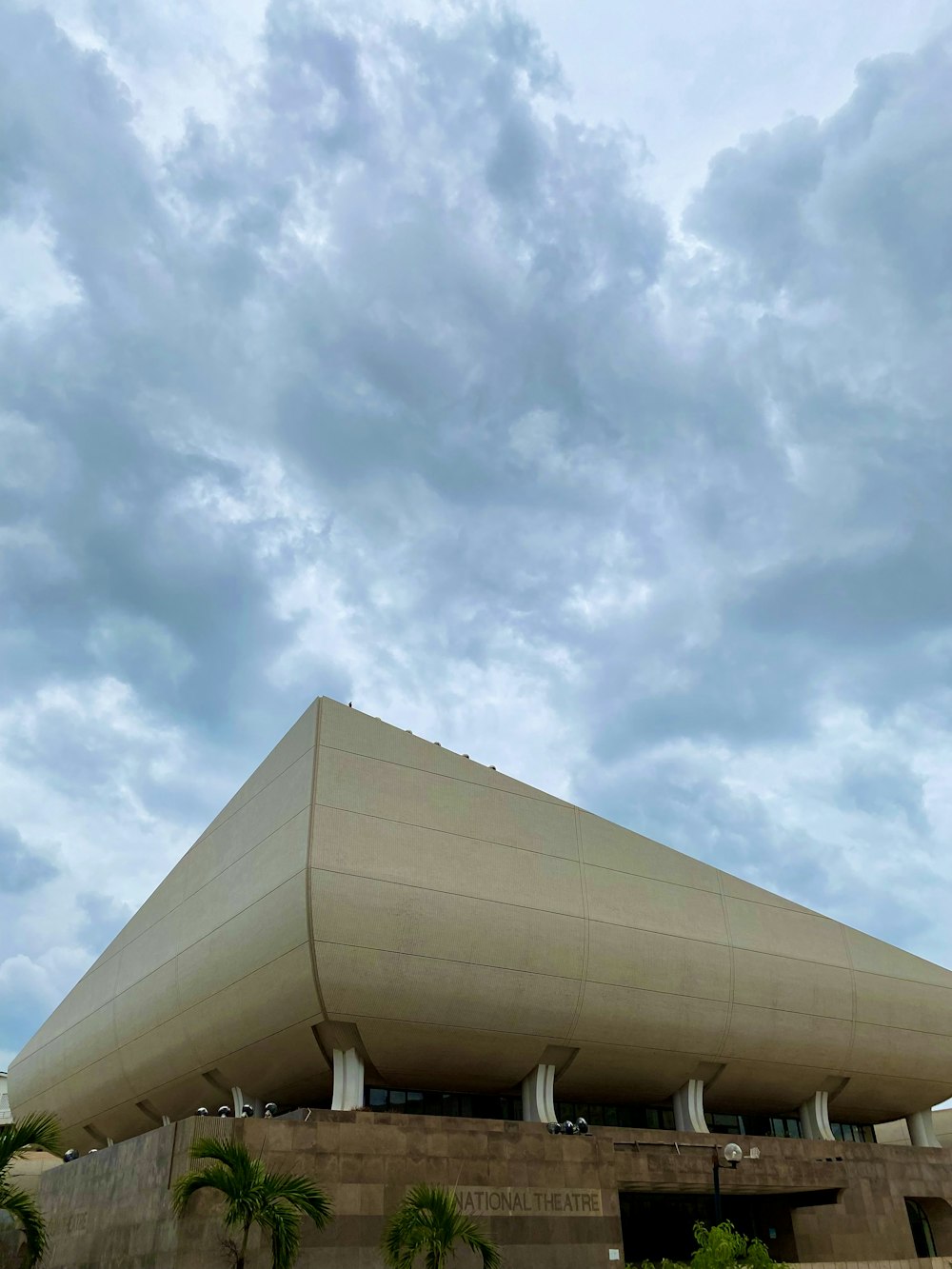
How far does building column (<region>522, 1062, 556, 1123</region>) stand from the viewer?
A: 39781mm

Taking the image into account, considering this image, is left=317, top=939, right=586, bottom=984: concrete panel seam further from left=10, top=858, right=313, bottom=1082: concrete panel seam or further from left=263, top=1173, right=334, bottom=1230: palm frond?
left=263, top=1173, right=334, bottom=1230: palm frond

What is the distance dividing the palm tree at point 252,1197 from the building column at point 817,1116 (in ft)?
93.3

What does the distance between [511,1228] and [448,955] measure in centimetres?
825

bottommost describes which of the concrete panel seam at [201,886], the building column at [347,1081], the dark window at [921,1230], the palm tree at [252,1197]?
the palm tree at [252,1197]

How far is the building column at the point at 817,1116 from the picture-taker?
159 ft

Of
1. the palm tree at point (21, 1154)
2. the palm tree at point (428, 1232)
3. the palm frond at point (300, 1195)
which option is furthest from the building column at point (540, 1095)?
the palm tree at point (21, 1154)

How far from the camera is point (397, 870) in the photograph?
36094 millimetres

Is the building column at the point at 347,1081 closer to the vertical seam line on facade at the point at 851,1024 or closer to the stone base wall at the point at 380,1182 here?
the stone base wall at the point at 380,1182

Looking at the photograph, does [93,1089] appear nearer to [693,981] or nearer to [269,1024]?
[269,1024]

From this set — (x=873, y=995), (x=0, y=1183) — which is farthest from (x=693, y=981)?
(x=0, y=1183)

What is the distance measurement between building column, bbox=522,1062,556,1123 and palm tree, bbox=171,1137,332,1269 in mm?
13291

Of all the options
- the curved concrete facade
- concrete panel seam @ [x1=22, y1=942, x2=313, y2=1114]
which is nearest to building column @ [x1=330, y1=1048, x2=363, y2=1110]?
the curved concrete facade

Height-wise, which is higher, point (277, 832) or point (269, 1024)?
point (277, 832)

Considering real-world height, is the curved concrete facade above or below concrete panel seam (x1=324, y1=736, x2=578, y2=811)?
below
